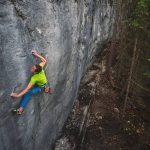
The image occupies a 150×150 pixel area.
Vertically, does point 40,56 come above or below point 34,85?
above

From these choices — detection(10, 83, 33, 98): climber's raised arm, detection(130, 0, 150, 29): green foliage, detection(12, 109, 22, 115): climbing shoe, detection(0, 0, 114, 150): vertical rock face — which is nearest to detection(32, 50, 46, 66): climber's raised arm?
detection(0, 0, 114, 150): vertical rock face

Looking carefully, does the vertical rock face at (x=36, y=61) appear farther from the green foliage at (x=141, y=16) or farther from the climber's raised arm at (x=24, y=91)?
the green foliage at (x=141, y=16)

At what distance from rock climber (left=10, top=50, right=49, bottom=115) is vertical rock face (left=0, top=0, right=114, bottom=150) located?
6.3 inches

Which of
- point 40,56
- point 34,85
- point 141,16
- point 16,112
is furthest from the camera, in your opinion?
point 141,16

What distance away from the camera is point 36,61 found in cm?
694

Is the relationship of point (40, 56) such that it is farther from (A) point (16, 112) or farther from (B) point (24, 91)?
(A) point (16, 112)

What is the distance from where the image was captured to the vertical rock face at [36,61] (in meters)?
5.85

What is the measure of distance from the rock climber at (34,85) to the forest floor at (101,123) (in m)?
4.24

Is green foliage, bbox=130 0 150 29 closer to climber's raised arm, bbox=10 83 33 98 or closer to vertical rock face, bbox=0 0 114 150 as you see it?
vertical rock face, bbox=0 0 114 150

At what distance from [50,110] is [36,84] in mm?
2123

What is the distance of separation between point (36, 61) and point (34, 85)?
2.54ft

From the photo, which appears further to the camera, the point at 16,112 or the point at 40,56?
the point at 40,56

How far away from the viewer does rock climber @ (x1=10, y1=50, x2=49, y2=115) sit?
21.4ft

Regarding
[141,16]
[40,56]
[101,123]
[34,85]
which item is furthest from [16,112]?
[141,16]
